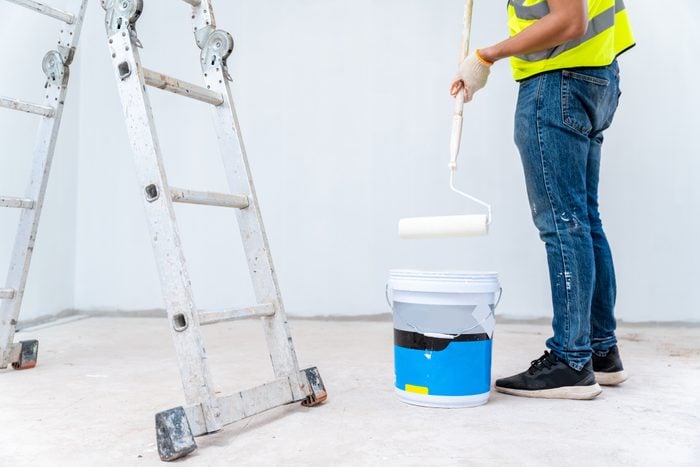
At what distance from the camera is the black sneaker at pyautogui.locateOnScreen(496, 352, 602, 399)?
1.59 metres

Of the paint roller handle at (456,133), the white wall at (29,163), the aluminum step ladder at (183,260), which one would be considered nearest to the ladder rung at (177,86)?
the aluminum step ladder at (183,260)

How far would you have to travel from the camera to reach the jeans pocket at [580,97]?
1.55 meters

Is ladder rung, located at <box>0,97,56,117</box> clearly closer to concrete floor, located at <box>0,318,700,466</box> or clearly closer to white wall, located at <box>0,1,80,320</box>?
concrete floor, located at <box>0,318,700,466</box>

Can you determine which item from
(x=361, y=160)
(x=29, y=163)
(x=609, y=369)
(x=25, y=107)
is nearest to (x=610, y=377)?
Answer: (x=609, y=369)

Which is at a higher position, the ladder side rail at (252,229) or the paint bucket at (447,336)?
the ladder side rail at (252,229)

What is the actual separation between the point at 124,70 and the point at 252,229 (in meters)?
0.46

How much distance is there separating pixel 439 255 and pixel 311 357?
3.64 feet

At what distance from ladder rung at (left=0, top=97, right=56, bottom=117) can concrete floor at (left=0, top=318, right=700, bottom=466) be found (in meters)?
0.82

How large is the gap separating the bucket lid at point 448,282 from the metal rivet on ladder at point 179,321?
0.56 metres

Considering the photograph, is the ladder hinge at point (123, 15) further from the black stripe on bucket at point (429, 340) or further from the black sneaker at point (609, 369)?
the black sneaker at point (609, 369)

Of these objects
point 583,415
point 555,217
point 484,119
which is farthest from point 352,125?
point 583,415

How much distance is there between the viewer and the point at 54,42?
3.05 meters

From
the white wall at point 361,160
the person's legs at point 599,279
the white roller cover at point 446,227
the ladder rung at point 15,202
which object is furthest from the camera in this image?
the white wall at point 361,160

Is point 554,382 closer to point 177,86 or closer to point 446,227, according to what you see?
point 446,227
